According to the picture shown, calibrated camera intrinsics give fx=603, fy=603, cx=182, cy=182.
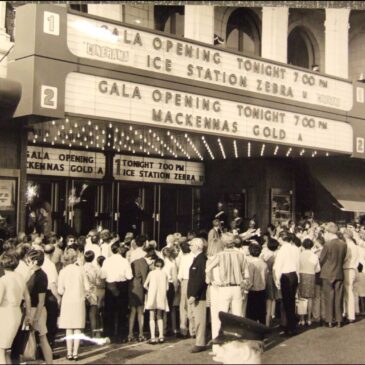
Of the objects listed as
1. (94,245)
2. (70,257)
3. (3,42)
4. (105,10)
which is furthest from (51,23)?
(70,257)

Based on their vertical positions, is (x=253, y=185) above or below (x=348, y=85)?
below

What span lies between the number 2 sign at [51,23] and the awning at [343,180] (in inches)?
439

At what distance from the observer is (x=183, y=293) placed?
11.0 meters

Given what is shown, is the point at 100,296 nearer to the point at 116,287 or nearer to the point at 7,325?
the point at 116,287

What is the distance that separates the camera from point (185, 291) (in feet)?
35.9

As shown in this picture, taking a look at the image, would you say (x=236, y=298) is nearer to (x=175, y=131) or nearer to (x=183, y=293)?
(x=183, y=293)

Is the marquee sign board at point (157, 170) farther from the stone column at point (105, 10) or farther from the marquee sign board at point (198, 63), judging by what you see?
the marquee sign board at point (198, 63)

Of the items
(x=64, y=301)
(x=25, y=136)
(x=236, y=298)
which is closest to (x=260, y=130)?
(x=25, y=136)

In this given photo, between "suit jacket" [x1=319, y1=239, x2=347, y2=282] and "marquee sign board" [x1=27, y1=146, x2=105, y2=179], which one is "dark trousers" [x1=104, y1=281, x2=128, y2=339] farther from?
"marquee sign board" [x1=27, y1=146, x2=105, y2=179]

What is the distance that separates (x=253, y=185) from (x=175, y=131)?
7.16 metres

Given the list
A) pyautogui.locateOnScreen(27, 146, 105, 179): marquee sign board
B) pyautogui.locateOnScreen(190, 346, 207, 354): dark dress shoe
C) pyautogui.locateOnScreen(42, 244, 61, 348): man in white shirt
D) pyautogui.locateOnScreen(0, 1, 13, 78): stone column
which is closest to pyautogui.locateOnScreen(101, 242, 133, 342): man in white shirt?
pyautogui.locateOnScreen(42, 244, 61, 348): man in white shirt

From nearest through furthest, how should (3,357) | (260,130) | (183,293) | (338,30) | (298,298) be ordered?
(3,357), (183,293), (298,298), (260,130), (338,30)

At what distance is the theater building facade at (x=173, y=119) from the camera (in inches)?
466

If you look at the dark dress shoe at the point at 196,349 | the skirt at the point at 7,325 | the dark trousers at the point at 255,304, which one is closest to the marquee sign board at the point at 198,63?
the dark trousers at the point at 255,304
